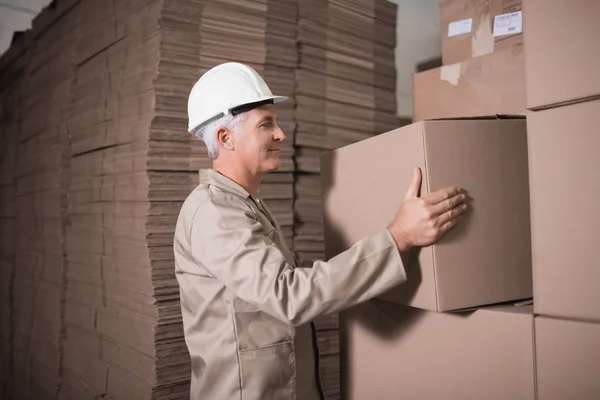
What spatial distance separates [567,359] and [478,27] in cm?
139

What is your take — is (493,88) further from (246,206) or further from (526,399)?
(526,399)

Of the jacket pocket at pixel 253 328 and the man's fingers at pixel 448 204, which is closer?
the man's fingers at pixel 448 204

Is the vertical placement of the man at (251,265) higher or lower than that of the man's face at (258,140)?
lower

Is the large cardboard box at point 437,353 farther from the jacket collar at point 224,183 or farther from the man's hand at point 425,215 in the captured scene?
the jacket collar at point 224,183

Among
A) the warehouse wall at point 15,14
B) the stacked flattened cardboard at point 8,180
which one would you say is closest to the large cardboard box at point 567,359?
the stacked flattened cardboard at point 8,180

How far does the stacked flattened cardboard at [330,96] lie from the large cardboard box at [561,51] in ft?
4.13

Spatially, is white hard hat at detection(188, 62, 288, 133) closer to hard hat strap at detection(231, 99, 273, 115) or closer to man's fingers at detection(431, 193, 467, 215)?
hard hat strap at detection(231, 99, 273, 115)

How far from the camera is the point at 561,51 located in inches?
39.9

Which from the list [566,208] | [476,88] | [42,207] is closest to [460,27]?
[476,88]

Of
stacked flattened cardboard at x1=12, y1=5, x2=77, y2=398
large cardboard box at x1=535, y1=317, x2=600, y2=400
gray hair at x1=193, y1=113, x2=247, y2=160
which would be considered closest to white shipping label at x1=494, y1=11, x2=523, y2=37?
gray hair at x1=193, y1=113, x2=247, y2=160

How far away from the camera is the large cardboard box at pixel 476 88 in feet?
5.75

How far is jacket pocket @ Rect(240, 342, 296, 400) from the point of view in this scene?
135cm

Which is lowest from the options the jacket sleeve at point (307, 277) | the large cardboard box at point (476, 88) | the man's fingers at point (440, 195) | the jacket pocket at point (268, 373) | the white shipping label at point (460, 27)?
the jacket pocket at point (268, 373)

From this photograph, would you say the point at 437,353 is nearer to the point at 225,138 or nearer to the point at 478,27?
the point at 225,138
